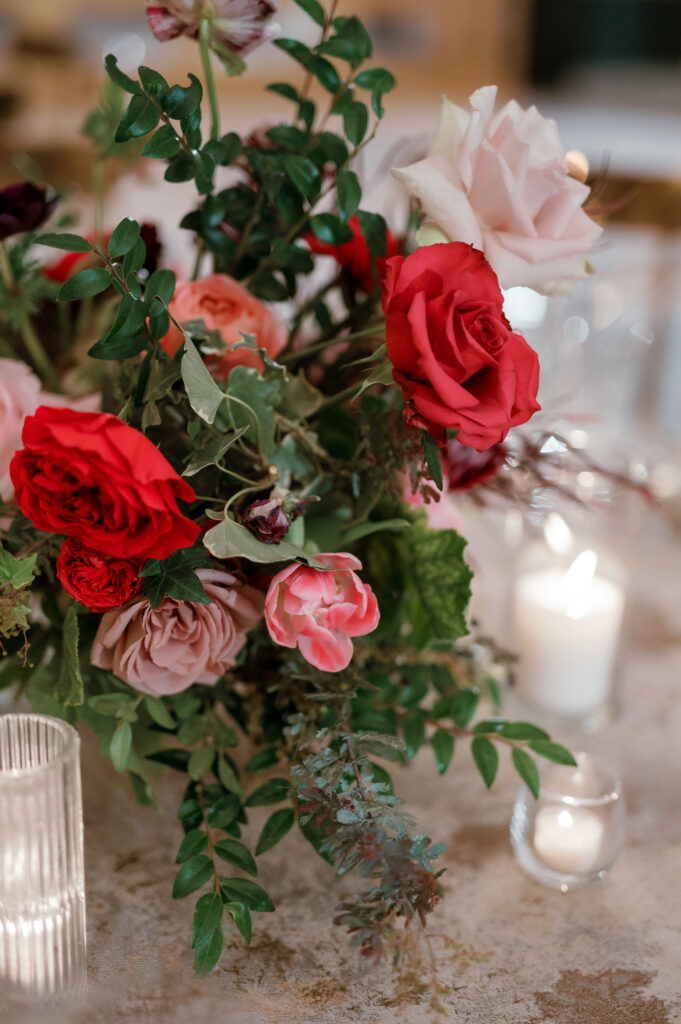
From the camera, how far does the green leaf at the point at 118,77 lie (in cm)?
44

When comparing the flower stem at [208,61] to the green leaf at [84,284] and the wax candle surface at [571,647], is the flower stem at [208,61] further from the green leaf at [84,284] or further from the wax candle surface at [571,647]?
the wax candle surface at [571,647]

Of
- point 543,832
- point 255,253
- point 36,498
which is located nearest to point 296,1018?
point 543,832

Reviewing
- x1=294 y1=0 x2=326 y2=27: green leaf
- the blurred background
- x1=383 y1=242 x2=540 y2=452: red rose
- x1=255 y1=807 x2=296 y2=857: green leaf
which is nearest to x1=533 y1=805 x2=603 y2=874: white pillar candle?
x1=255 y1=807 x2=296 y2=857: green leaf

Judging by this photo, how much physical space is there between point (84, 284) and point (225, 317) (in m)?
0.11

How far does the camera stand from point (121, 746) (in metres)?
0.49

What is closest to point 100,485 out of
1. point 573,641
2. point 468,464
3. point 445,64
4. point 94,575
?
point 94,575

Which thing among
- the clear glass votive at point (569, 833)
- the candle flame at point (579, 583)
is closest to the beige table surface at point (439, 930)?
the clear glass votive at point (569, 833)

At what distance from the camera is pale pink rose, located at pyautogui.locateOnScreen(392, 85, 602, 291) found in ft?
1.46

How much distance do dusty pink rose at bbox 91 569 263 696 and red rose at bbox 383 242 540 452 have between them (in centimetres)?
14

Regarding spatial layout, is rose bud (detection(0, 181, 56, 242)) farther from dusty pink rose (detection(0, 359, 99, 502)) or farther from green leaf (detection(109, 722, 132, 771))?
green leaf (detection(109, 722, 132, 771))

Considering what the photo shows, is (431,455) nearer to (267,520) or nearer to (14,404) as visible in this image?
(267,520)

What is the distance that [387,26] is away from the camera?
323 cm

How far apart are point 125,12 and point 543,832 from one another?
3217mm

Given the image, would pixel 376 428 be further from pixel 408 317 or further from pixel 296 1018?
pixel 296 1018
